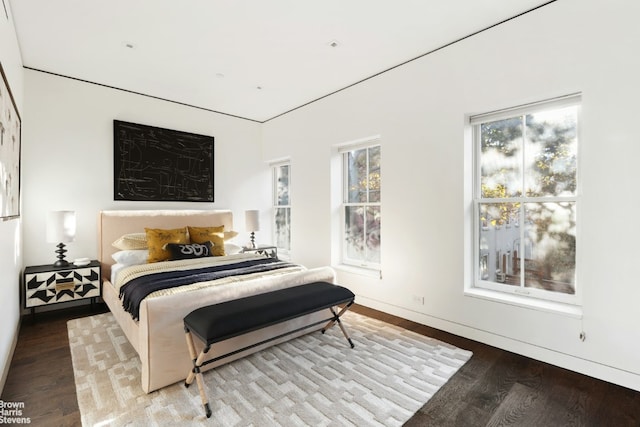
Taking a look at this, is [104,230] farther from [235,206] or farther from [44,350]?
[235,206]

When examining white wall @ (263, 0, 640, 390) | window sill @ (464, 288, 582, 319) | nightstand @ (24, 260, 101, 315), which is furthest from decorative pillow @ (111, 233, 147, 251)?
window sill @ (464, 288, 582, 319)

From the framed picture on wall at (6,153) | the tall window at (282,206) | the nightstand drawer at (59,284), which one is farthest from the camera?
the tall window at (282,206)

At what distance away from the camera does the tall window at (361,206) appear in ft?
13.0

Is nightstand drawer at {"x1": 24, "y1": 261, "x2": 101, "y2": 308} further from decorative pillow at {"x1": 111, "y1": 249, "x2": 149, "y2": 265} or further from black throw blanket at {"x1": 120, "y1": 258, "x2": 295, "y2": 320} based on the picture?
black throw blanket at {"x1": 120, "y1": 258, "x2": 295, "y2": 320}

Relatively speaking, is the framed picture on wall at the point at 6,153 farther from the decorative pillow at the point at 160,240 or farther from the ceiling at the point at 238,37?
the decorative pillow at the point at 160,240

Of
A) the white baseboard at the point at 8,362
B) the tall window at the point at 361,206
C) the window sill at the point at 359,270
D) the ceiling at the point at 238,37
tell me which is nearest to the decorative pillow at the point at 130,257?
the white baseboard at the point at 8,362

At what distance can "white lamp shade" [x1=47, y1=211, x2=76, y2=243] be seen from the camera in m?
3.38

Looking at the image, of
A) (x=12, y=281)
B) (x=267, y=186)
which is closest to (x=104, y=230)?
(x=12, y=281)

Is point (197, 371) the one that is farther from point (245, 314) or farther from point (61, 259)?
point (61, 259)

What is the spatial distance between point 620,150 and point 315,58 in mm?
2694

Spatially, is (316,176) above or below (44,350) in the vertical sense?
above

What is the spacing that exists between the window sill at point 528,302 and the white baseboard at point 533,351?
Answer: 320 millimetres

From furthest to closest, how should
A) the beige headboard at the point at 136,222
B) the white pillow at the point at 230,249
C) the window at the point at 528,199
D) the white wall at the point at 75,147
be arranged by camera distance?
the white pillow at the point at 230,249
the beige headboard at the point at 136,222
the white wall at the point at 75,147
the window at the point at 528,199

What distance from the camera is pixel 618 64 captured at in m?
2.16
